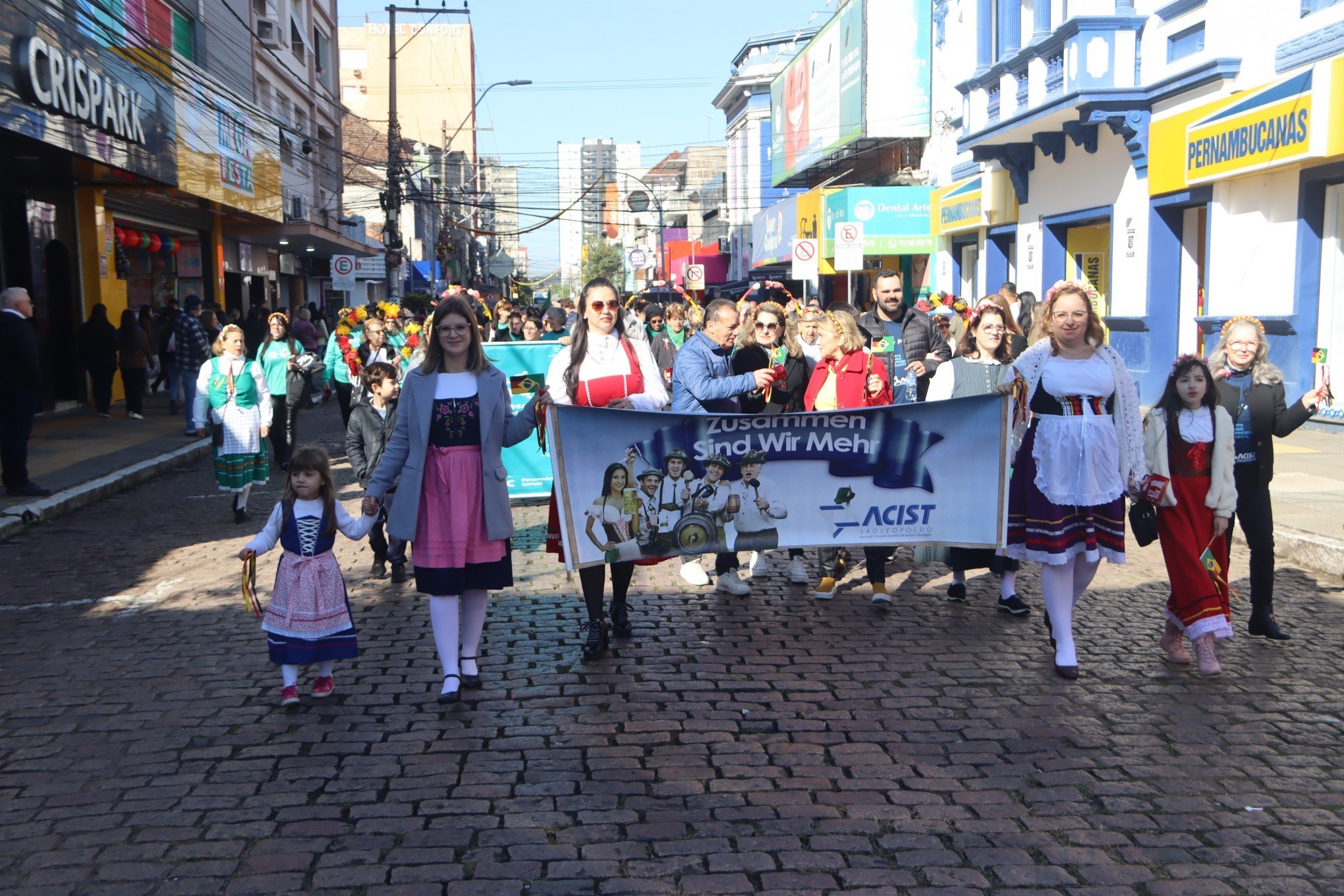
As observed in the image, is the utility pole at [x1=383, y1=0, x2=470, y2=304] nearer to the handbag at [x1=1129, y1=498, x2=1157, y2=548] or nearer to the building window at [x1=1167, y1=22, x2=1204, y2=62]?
the building window at [x1=1167, y1=22, x2=1204, y2=62]

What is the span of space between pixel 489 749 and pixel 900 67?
89.5 feet

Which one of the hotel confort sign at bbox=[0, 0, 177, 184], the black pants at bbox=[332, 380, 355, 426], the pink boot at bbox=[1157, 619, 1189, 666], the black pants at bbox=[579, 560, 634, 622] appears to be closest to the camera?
the pink boot at bbox=[1157, 619, 1189, 666]

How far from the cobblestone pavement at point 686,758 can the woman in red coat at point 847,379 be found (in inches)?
8.5

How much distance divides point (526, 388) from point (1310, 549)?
635 centimetres

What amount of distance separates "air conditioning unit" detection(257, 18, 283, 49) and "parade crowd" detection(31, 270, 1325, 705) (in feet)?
84.4

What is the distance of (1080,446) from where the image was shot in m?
5.66

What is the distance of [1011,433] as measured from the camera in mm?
6070

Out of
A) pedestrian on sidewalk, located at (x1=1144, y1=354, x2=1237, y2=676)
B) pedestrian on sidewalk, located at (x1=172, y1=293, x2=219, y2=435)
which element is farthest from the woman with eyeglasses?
pedestrian on sidewalk, located at (x1=172, y1=293, x2=219, y2=435)

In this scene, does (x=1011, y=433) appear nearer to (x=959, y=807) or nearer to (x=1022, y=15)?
(x=959, y=807)

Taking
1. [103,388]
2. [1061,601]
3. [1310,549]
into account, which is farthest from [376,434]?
[103,388]

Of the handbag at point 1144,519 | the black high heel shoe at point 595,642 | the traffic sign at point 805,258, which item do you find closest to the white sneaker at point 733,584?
the black high heel shoe at point 595,642

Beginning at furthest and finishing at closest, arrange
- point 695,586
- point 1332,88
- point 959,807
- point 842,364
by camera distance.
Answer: point 1332,88 → point 695,586 → point 842,364 → point 959,807

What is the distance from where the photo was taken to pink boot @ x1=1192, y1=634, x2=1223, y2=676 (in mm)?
5746

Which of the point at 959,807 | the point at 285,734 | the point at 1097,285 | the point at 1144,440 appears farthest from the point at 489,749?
the point at 1097,285
